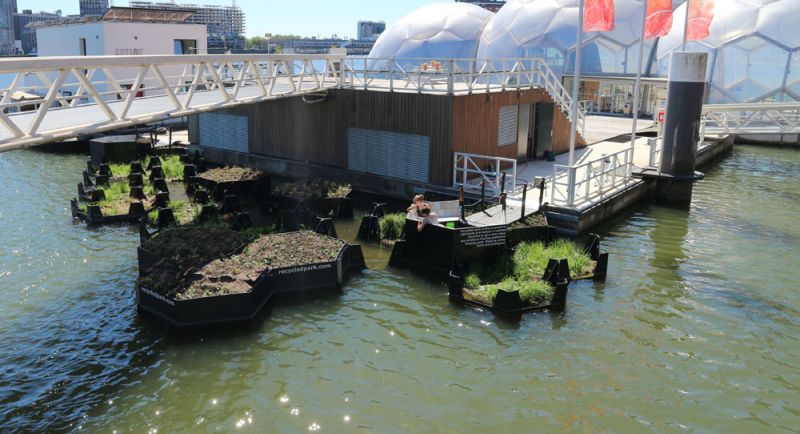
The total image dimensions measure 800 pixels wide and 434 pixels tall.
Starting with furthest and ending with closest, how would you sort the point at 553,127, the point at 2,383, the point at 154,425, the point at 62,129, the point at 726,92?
1. the point at 726,92
2. the point at 553,127
3. the point at 62,129
4. the point at 2,383
5. the point at 154,425

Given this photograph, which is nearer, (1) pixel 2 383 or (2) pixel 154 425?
(2) pixel 154 425

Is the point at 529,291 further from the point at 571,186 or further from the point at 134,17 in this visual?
the point at 134,17

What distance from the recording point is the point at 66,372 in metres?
10.7

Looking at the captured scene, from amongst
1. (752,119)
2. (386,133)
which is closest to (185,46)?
(386,133)

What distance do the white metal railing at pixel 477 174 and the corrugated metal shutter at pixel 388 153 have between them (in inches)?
41.6

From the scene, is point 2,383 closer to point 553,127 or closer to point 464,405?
point 464,405

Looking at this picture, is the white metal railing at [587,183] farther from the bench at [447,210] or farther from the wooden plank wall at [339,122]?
the wooden plank wall at [339,122]

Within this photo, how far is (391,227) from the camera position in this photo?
1744 centimetres

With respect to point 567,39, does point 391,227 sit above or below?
below

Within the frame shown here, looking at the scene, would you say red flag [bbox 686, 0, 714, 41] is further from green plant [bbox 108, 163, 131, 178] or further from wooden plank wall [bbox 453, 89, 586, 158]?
green plant [bbox 108, 163, 131, 178]

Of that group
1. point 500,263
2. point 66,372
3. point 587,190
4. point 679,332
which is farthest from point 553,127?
point 66,372

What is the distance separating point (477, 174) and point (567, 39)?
24.2 meters

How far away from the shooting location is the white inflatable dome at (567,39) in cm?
4062

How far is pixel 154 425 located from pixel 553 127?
1947 cm
